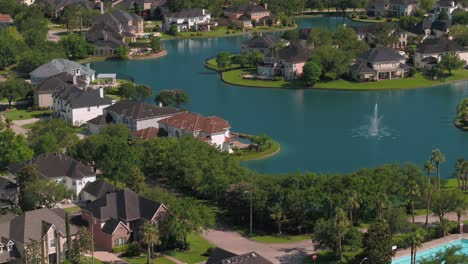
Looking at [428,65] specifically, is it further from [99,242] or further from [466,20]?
[99,242]

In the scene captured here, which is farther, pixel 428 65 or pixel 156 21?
pixel 156 21

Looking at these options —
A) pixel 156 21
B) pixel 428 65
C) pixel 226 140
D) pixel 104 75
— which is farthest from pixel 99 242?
pixel 156 21

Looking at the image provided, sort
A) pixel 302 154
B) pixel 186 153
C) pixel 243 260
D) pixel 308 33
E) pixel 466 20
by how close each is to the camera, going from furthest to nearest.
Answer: pixel 466 20, pixel 308 33, pixel 302 154, pixel 186 153, pixel 243 260

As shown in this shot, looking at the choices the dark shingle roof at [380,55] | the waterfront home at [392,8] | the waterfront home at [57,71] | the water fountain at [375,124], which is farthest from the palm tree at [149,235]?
the waterfront home at [392,8]

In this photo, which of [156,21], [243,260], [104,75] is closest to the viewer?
[243,260]

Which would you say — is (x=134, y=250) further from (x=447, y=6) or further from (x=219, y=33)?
(x=447, y=6)

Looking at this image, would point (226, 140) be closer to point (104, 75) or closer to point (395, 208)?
point (395, 208)

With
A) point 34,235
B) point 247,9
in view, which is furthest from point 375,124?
point 247,9

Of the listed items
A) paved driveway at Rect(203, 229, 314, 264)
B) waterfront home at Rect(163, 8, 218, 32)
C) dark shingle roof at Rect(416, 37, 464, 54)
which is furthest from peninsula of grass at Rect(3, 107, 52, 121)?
waterfront home at Rect(163, 8, 218, 32)
